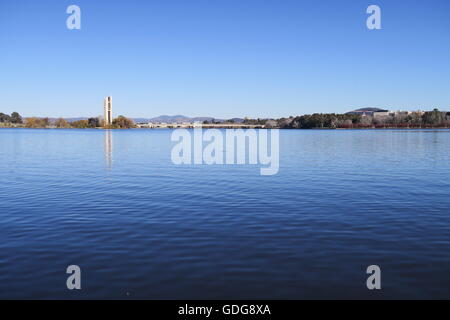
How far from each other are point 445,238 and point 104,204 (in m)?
18.9

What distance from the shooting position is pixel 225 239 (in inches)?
678

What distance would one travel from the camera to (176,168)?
46.8 m

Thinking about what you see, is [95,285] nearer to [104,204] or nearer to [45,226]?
[45,226]

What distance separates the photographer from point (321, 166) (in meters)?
48.6


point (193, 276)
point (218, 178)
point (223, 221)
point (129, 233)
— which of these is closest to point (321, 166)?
point (218, 178)

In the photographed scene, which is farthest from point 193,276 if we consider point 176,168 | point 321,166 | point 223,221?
point 321,166

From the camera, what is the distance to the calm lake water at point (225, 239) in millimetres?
12367

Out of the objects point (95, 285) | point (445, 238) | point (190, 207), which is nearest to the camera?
point (95, 285)

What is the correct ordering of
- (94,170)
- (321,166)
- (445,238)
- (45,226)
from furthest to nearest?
1. (321,166)
2. (94,170)
3. (45,226)
4. (445,238)

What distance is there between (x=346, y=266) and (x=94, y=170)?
36612mm

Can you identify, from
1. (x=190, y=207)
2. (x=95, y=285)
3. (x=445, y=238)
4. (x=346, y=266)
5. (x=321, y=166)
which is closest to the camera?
(x=95, y=285)

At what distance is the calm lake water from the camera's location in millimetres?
12367

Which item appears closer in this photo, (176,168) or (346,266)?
(346,266)
